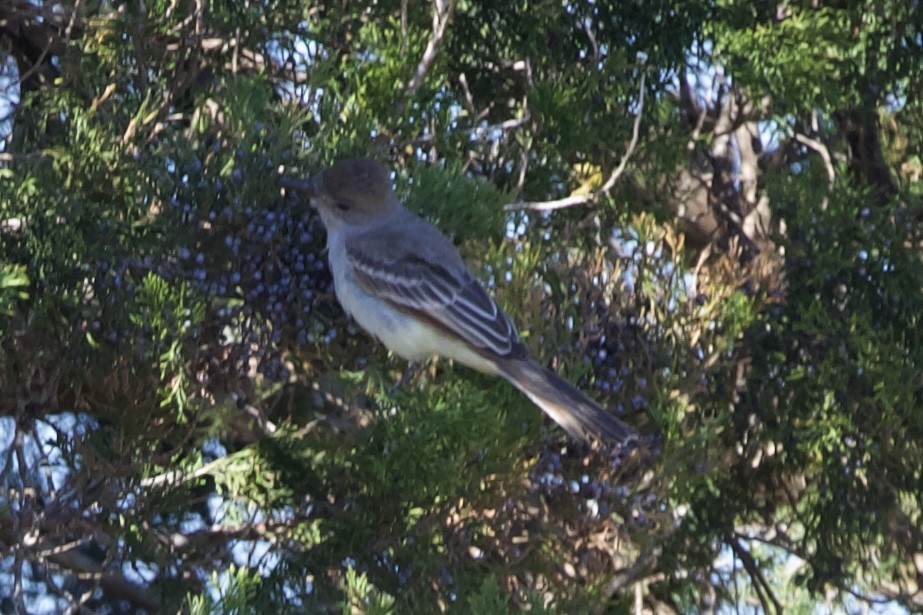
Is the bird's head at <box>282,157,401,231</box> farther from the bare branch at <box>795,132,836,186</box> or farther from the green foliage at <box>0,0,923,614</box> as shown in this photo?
the bare branch at <box>795,132,836,186</box>

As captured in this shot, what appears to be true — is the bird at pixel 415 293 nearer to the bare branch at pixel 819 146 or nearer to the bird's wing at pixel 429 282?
the bird's wing at pixel 429 282

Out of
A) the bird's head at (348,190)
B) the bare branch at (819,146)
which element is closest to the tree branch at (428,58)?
the bird's head at (348,190)

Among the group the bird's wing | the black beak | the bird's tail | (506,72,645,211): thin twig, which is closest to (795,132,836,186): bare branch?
(506,72,645,211): thin twig

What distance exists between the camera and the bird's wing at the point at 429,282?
153 inches

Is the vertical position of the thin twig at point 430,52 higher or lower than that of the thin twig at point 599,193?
higher

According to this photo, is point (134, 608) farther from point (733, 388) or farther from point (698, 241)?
point (698, 241)

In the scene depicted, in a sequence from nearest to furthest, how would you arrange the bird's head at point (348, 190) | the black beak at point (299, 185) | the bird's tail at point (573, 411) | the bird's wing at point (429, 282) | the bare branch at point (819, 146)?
1. the bird's tail at point (573, 411)
2. the black beak at point (299, 185)
3. the bird's head at point (348, 190)
4. the bird's wing at point (429, 282)
5. the bare branch at point (819, 146)

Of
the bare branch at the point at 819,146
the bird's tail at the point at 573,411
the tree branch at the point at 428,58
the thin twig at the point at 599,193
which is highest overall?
the tree branch at the point at 428,58

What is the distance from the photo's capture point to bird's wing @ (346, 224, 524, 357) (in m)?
3.90

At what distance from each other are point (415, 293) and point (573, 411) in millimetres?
929

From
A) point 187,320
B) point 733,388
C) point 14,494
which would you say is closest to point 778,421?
point 733,388

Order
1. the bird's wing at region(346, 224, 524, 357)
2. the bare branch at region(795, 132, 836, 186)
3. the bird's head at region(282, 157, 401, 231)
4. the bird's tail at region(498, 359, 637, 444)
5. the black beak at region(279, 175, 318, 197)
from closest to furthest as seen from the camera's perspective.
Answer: the bird's tail at region(498, 359, 637, 444)
the black beak at region(279, 175, 318, 197)
the bird's head at region(282, 157, 401, 231)
the bird's wing at region(346, 224, 524, 357)
the bare branch at region(795, 132, 836, 186)

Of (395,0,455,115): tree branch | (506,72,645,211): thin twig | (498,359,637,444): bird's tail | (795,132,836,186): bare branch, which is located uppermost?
(395,0,455,115): tree branch

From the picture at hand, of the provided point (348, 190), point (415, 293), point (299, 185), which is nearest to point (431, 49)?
point (348, 190)
